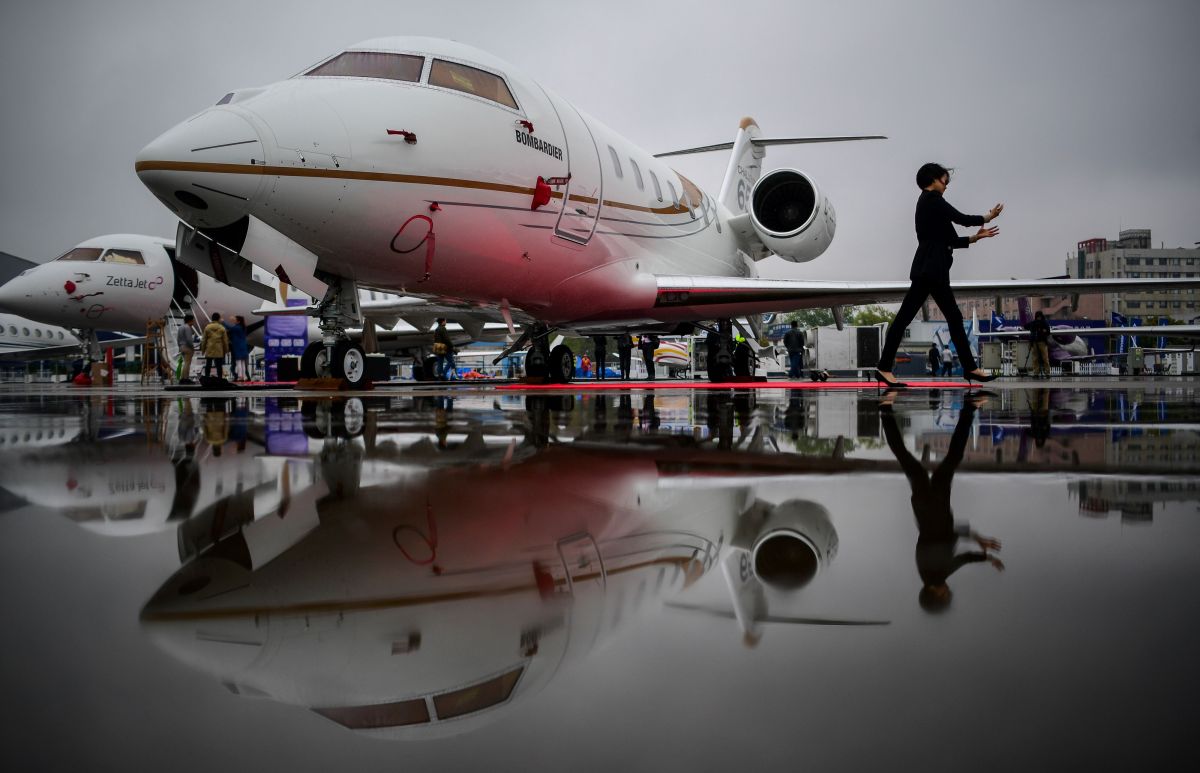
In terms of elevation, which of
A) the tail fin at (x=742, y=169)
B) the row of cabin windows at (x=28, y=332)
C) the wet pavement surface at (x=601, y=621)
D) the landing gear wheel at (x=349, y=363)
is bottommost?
the wet pavement surface at (x=601, y=621)

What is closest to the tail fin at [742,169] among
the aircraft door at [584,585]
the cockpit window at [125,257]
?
the cockpit window at [125,257]

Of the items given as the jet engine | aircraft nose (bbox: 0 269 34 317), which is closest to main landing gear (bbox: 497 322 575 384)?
the jet engine

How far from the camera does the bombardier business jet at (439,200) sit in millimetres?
5316

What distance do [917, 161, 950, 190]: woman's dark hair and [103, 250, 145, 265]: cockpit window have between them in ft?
56.4

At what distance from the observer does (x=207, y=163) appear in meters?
5.08

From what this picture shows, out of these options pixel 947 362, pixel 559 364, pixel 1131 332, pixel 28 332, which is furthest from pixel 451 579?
pixel 1131 332

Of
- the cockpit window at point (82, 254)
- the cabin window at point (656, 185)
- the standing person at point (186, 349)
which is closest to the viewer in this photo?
the cabin window at point (656, 185)

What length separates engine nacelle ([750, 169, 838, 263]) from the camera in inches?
466

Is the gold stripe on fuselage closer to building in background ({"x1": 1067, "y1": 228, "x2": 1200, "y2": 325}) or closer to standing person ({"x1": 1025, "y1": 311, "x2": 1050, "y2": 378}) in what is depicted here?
standing person ({"x1": 1025, "y1": 311, "x2": 1050, "y2": 378})

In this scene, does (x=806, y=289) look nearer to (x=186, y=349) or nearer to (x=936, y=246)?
(x=936, y=246)

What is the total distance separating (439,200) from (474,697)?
5.93 metres

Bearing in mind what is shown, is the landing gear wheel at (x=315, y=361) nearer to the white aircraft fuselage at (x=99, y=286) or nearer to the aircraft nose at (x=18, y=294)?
the white aircraft fuselage at (x=99, y=286)

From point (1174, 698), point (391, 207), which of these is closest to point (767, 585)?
point (1174, 698)

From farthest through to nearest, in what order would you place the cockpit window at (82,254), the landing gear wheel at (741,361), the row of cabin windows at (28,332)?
the row of cabin windows at (28,332) < the cockpit window at (82,254) < the landing gear wheel at (741,361)
